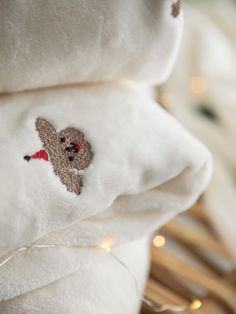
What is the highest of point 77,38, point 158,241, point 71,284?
point 77,38

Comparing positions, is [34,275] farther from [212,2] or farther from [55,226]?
[212,2]

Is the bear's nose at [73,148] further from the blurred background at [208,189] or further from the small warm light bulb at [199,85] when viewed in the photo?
the small warm light bulb at [199,85]

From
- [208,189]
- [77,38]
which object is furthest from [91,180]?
[208,189]

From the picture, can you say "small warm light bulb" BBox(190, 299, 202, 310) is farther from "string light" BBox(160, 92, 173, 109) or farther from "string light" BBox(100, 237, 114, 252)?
"string light" BBox(160, 92, 173, 109)

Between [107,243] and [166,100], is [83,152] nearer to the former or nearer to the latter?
[107,243]

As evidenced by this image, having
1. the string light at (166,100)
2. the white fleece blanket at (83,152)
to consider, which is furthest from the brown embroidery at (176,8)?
the string light at (166,100)

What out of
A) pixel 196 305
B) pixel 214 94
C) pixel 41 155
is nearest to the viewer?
pixel 41 155
